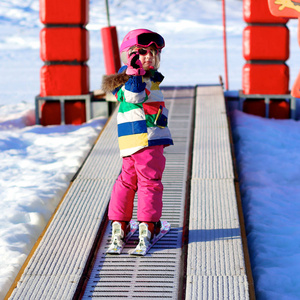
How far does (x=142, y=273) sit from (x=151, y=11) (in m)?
38.7

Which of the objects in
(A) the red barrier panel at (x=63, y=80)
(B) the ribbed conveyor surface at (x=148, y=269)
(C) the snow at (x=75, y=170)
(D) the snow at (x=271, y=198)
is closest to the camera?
(B) the ribbed conveyor surface at (x=148, y=269)

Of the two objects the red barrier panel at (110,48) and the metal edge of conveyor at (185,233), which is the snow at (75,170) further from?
the red barrier panel at (110,48)

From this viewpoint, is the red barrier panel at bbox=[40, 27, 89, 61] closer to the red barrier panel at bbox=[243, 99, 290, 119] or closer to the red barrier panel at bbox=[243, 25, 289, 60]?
the red barrier panel at bbox=[243, 25, 289, 60]

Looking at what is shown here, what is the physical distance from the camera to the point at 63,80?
23.1ft

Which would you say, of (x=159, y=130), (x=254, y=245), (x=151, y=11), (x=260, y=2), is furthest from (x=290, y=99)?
(x=151, y=11)

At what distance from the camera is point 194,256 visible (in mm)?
3207

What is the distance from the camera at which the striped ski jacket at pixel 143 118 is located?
3092 mm

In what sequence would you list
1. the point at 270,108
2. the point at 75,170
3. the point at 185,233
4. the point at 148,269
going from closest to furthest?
the point at 148,269 → the point at 185,233 → the point at 75,170 → the point at 270,108

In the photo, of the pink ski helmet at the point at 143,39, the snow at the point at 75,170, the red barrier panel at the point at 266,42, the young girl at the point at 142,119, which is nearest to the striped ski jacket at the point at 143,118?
the young girl at the point at 142,119

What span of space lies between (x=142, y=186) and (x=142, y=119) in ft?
1.32

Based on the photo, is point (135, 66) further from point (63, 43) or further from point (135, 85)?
point (63, 43)

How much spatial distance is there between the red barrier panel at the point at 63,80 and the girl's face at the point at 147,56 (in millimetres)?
4047

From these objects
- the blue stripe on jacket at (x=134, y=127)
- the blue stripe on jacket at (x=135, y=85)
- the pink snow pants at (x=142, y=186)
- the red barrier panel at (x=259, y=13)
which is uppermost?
the red barrier panel at (x=259, y=13)

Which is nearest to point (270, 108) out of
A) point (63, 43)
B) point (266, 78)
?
point (266, 78)
